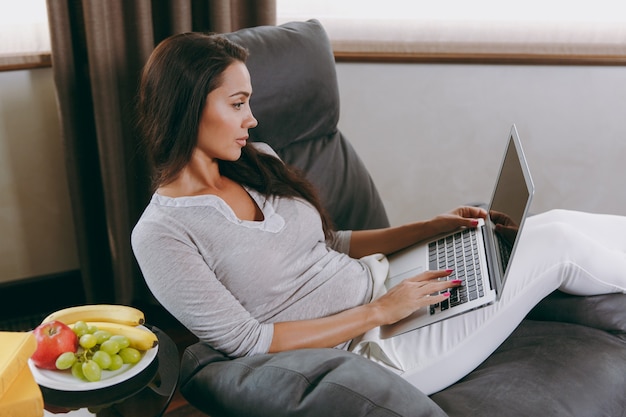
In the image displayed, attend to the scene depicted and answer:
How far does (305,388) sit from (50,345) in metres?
0.43

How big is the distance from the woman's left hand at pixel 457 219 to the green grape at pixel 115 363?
825 millimetres

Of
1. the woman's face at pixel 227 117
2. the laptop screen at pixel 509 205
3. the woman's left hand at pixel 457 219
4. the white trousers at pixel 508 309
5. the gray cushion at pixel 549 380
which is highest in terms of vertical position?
the woman's face at pixel 227 117

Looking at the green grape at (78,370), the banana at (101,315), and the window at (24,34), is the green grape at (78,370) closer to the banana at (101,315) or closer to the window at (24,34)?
the banana at (101,315)

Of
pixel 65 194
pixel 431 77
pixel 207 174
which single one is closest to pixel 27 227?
pixel 65 194

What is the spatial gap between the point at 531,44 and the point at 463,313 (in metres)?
1.53

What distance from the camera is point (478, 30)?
261cm

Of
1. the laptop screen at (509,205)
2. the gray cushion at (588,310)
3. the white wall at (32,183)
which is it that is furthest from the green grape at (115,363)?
the white wall at (32,183)

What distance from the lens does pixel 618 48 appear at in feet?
8.75

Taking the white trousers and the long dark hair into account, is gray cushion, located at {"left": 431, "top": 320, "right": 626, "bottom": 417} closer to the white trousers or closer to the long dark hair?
the white trousers

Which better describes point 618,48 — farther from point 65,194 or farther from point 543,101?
point 65,194

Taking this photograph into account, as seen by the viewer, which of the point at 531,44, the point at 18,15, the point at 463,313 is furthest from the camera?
the point at 531,44

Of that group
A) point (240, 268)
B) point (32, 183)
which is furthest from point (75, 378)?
point (32, 183)

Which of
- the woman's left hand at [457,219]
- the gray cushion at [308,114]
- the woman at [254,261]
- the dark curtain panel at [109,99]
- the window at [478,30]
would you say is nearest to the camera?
the woman at [254,261]

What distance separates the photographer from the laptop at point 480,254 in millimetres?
1411
